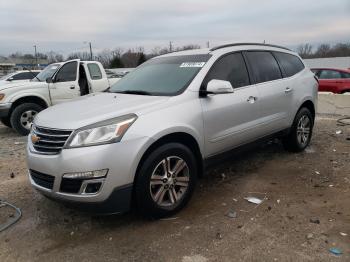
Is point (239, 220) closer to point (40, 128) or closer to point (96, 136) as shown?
point (96, 136)

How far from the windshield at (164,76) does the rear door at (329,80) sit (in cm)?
1087

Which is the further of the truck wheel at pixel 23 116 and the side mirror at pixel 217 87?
the truck wheel at pixel 23 116

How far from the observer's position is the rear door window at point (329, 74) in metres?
14.0

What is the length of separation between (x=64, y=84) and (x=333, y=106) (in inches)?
291

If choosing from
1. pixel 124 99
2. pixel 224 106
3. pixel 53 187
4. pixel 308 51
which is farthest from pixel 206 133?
pixel 308 51

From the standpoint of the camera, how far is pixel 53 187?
3271 millimetres

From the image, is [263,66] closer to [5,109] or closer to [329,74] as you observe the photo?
[5,109]

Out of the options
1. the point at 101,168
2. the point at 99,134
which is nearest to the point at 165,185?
the point at 101,168

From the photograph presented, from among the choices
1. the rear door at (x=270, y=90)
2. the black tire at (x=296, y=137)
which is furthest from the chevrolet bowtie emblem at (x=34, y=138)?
the black tire at (x=296, y=137)

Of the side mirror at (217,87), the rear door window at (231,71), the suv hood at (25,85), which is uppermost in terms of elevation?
the rear door window at (231,71)

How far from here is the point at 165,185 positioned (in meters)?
3.60

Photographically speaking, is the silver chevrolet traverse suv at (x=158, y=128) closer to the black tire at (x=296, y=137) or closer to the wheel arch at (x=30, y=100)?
the black tire at (x=296, y=137)

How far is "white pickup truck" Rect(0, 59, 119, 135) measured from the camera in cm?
862

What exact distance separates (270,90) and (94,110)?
259 cm
